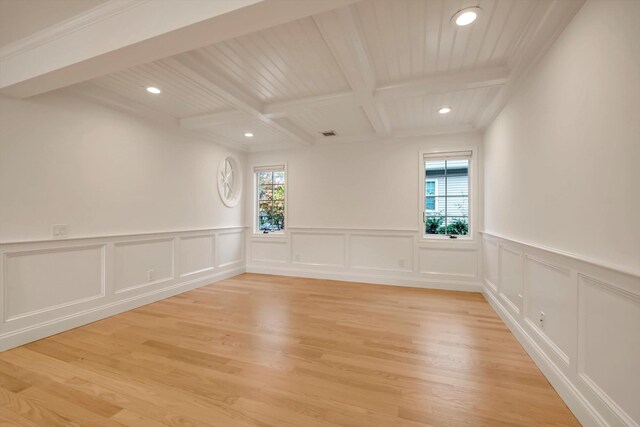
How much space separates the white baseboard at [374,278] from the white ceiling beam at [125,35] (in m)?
4.02

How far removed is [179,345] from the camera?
245 centimetres

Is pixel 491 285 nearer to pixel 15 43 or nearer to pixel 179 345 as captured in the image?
pixel 179 345

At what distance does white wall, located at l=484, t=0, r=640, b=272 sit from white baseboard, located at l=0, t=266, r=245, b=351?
14.4 ft

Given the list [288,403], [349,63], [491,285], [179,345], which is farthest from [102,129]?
[491,285]

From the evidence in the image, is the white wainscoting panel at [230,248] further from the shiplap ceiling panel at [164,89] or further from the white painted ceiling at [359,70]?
the shiplap ceiling panel at [164,89]

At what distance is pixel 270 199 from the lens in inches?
224

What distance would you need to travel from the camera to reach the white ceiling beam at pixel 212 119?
360 cm

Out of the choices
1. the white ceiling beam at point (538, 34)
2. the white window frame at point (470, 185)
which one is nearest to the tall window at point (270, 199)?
the white window frame at point (470, 185)

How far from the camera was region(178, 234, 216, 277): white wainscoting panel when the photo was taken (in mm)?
4199

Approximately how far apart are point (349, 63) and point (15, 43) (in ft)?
8.87

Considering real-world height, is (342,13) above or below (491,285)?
above

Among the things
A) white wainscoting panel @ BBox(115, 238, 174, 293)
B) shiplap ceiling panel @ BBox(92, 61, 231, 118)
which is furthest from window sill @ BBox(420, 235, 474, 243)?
white wainscoting panel @ BBox(115, 238, 174, 293)

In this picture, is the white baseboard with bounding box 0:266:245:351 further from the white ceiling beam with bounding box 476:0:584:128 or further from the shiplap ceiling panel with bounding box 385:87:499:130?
the white ceiling beam with bounding box 476:0:584:128

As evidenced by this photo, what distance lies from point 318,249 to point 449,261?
226 centimetres
